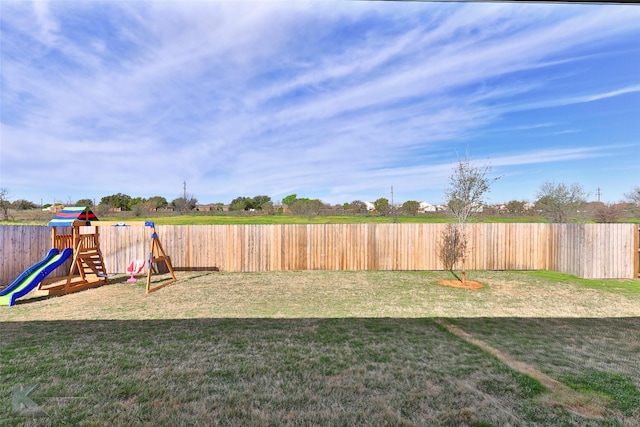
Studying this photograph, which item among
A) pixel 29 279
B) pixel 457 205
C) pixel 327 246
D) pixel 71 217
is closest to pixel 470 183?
pixel 457 205

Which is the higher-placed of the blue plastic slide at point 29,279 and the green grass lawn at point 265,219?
the green grass lawn at point 265,219

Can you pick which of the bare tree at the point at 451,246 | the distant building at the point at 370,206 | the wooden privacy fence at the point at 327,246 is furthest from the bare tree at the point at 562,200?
the bare tree at the point at 451,246

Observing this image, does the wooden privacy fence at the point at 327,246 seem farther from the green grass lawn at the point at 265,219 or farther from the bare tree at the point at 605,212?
the bare tree at the point at 605,212

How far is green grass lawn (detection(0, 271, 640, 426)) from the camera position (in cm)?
195

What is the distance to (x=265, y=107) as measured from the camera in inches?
441

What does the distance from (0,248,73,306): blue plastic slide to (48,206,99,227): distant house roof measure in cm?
76

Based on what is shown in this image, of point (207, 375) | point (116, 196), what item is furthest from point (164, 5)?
point (116, 196)

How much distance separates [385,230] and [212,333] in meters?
6.61

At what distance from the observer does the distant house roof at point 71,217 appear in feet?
22.6

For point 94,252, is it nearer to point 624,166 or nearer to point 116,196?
point 624,166

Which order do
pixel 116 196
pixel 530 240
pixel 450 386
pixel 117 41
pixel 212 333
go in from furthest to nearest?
1. pixel 116 196
2. pixel 530 240
3. pixel 117 41
4. pixel 212 333
5. pixel 450 386

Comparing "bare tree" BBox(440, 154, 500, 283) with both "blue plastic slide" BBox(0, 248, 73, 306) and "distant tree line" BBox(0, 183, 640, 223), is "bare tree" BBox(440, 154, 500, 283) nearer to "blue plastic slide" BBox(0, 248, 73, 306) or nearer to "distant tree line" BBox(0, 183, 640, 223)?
"distant tree line" BBox(0, 183, 640, 223)

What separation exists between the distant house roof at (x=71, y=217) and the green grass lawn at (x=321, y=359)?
7.42ft

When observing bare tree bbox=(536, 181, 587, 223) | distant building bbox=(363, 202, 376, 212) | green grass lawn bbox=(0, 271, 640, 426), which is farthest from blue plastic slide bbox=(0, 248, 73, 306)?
bare tree bbox=(536, 181, 587, 223)
